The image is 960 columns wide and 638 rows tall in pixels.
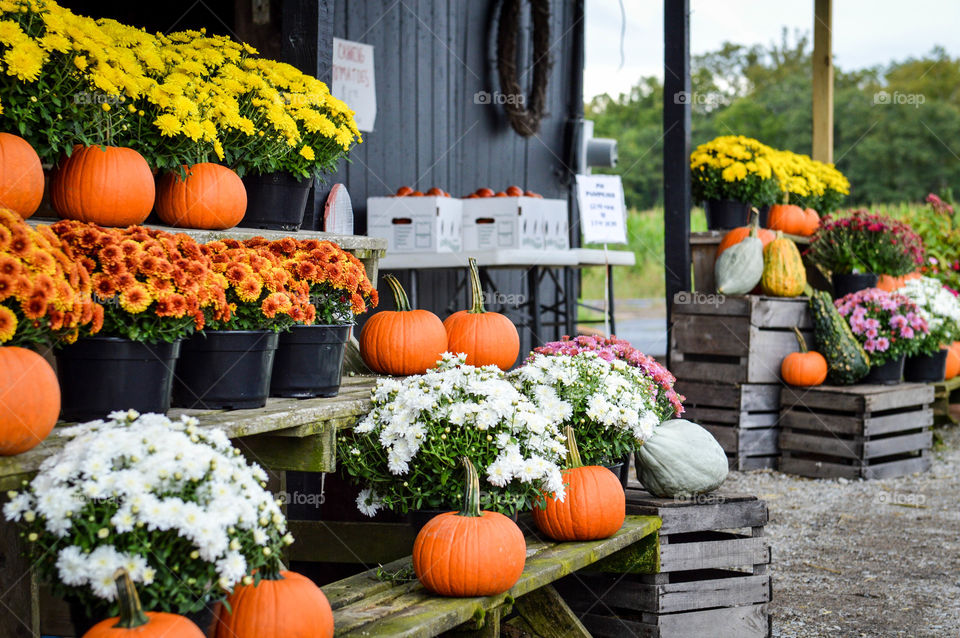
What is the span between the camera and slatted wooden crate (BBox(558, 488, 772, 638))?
9.21 ft

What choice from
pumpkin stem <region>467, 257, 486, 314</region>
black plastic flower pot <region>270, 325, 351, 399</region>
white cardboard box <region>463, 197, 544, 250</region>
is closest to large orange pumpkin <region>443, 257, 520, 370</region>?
pumpkin stem <region>467, 257, 486, 314</region>

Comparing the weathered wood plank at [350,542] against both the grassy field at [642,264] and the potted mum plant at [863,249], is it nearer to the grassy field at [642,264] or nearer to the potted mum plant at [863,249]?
the potted mum plant at [863,249]

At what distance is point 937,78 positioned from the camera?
24.4m

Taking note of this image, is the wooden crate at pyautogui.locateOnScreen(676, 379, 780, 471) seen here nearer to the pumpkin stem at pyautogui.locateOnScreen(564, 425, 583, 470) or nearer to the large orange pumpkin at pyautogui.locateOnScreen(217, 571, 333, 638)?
the pumpkin stem at pyautogui.locateOnScreen(564, 425, 583, 470)

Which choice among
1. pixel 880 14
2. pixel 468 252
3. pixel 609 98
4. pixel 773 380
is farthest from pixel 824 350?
pixel 609 98

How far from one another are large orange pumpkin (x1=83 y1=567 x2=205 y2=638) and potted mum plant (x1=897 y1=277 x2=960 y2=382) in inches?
204

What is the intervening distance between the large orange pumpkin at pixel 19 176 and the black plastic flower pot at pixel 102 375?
354mm

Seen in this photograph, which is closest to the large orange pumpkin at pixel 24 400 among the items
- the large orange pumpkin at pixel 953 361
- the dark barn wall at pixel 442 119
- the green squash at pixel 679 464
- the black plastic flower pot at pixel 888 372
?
the green squash at pixel 679 464

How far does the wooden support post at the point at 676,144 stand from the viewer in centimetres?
557

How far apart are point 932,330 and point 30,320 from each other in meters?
5.40

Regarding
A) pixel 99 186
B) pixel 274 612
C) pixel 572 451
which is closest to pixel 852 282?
pixel 572 451

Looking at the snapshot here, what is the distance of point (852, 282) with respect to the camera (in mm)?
5984

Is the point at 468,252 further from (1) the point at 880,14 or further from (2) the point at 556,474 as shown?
(1) the point at 880,14

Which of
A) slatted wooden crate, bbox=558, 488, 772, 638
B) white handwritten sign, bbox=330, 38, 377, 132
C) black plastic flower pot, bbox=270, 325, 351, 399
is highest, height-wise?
white handwritten sign, bbox=330, 38, 377, 132
